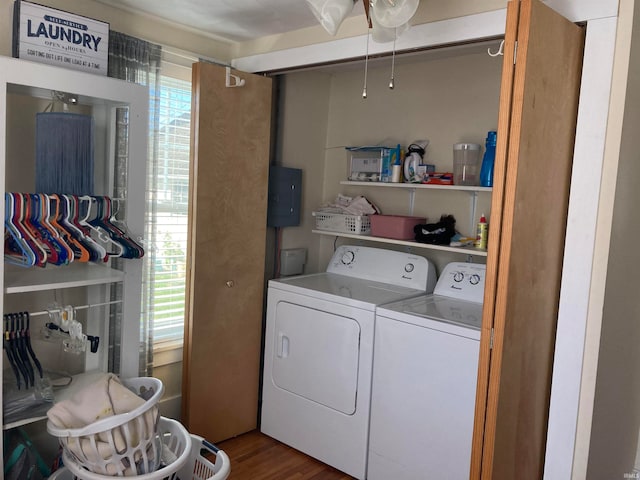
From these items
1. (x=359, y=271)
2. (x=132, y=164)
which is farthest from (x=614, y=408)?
(x=132, y=164)

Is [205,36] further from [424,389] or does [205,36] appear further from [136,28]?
[424,389]

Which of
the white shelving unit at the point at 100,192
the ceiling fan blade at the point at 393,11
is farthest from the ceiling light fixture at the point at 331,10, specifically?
the white shelving unit at the point at 100,192

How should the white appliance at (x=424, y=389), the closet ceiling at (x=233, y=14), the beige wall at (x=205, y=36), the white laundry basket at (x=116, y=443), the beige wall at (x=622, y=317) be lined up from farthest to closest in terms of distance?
the closet ceiling at (x=233, y=14) < the white appliance at (x=424, y=389) < the beige wall at (x=205, y=36) < the beige wall at (x=622, y=317) < the white laundry basket at (x=116, y=443)

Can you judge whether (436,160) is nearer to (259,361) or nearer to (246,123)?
(246,123)

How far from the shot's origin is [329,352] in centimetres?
287

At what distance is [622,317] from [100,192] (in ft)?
7.56

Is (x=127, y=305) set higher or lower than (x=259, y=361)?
higher

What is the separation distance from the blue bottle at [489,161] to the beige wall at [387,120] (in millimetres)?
231

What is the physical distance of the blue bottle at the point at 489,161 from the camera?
2760mm

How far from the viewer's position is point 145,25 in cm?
276

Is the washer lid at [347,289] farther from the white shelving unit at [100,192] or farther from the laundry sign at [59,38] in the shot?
the laundry sign at [59,38]

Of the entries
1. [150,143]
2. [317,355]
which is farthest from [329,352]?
[150,143]

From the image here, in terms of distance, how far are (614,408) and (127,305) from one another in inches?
84.1

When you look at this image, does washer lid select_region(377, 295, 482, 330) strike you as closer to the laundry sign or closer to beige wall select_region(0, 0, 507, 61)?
beige wall select_region(0, 0, 507, 61)
